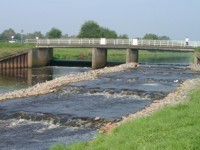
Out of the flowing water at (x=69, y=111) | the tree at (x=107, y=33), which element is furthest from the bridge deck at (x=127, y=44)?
the tree at (x=107, y=33)

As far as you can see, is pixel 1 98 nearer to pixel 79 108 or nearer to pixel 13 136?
pixel 79 108

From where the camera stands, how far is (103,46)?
7350 centimetres

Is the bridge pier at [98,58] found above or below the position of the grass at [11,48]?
below

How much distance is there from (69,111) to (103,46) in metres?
47.5

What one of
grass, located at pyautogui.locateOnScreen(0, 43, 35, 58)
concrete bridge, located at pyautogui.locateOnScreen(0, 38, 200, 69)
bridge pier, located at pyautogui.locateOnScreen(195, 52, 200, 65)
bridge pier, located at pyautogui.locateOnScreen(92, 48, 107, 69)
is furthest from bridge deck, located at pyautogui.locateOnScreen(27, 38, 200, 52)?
grass, located at pyautogui.locateOnScreen(0, 43, 35, 58)

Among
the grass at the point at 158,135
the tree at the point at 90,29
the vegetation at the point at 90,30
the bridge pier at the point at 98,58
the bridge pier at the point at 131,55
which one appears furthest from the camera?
the tree at the point at 90,29

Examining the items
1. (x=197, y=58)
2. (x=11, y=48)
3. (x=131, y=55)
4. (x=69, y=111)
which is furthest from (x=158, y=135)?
(x=11, y=48)

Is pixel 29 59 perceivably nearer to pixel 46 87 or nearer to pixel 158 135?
pixel 46 87

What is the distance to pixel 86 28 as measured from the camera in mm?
140750

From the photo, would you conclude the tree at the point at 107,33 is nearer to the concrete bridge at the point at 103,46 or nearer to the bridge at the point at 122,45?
the concrete bridge at the point at 103,46

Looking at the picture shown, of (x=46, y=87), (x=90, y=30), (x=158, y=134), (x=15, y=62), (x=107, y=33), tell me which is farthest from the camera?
(x=107, y=33)

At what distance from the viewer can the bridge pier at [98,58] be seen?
7350 cm

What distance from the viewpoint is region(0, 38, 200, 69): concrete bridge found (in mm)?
69688

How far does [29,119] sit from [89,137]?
20.4 ft
